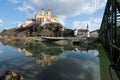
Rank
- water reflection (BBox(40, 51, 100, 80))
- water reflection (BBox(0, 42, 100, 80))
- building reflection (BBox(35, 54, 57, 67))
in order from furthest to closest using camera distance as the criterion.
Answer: building reflection (BBox(35, 54, 57, 67)) → water reflection (BBox(0, 42, 100, 80)) → water reflection (BBox(40, 51, 100, 80))

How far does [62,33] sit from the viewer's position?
151 m

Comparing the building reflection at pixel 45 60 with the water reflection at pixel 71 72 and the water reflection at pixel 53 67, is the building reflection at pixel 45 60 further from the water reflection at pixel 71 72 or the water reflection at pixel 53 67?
the water reflection at pixel 71 72

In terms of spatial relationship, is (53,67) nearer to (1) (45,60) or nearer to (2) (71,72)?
(2) (71,72)

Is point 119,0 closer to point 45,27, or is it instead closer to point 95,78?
point 95,78

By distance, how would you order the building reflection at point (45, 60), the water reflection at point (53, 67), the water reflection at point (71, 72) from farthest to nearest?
the building reflection at point (45, 60) → the water reflection at point (53, 67) → the water reflection at point (71, 72)

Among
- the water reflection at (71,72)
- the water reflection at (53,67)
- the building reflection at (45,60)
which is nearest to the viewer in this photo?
the water reflection at (71,72)

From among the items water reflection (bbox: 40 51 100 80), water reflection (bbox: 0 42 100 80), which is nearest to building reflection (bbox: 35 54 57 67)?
water reflection (bbox: 0 42 100 80)

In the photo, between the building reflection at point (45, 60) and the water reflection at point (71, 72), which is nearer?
the water reflection at point (71, 72)

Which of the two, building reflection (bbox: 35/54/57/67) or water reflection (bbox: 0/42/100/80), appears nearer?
water reflection (bbox: 0/42/100/80)

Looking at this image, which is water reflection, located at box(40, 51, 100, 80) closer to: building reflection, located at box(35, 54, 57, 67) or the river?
the river

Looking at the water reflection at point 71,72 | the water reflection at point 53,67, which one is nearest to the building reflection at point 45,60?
the water reflection at point 53,67

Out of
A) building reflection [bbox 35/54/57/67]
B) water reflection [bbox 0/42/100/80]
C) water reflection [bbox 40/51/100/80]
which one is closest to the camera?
water reflection [bbox 40/51/100/80]

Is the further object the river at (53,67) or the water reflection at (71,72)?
the river at (53,67)

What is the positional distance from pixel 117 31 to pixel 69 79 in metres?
13.6
